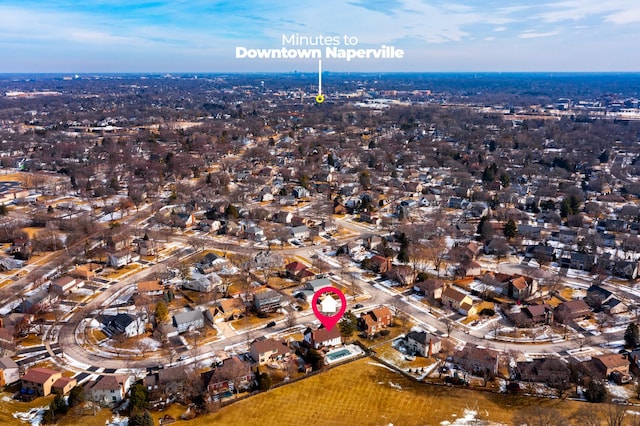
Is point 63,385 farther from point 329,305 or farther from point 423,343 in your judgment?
point 423,343

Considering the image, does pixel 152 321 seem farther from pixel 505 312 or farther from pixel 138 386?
pixel 505 312

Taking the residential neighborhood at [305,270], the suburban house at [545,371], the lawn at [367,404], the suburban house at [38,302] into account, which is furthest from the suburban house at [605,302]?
the suburban house at [38,302]

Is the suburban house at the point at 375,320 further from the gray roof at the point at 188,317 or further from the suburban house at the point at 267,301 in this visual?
the gray roof at the point at 188,317

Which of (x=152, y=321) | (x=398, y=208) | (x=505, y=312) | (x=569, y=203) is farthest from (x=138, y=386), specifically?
(x=569, y=203)

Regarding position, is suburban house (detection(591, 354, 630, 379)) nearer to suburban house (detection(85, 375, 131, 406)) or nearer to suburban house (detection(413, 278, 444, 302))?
suburban house (detection(413, 278, 444, 302))

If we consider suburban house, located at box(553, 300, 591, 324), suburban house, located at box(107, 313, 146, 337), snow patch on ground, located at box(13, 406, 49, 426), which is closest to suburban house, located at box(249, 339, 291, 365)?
suburban house, located at box(107, 313, 146, 337)
